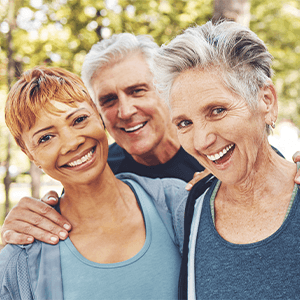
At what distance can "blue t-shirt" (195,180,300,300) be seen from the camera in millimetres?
1595

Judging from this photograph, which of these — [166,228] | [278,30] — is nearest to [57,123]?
[166,228]

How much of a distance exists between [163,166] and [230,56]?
177 centimetres

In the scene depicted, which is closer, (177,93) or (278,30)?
(177,93)

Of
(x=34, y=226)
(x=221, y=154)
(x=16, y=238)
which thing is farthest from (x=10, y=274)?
(x=221, y=154)

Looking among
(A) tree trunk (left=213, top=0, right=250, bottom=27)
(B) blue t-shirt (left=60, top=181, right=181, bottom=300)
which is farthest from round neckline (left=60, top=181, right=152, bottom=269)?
(A) tree trunk (left=213, top=0, right=250, bottom=27)

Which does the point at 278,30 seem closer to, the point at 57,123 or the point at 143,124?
the point at 143,124

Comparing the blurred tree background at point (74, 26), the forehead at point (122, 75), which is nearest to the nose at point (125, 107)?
the forehead at point (122, 75)

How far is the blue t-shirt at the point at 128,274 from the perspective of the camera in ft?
6.46

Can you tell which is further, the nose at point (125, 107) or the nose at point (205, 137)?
the nose at point (125, 107)

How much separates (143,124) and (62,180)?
1.21 meters

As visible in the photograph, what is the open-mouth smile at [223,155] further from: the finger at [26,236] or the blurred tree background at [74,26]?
the blurred tree background at [74,26]

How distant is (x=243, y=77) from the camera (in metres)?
1.68

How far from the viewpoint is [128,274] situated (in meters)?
2.02

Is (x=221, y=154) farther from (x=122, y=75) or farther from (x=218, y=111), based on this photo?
(x=122, y=75)
